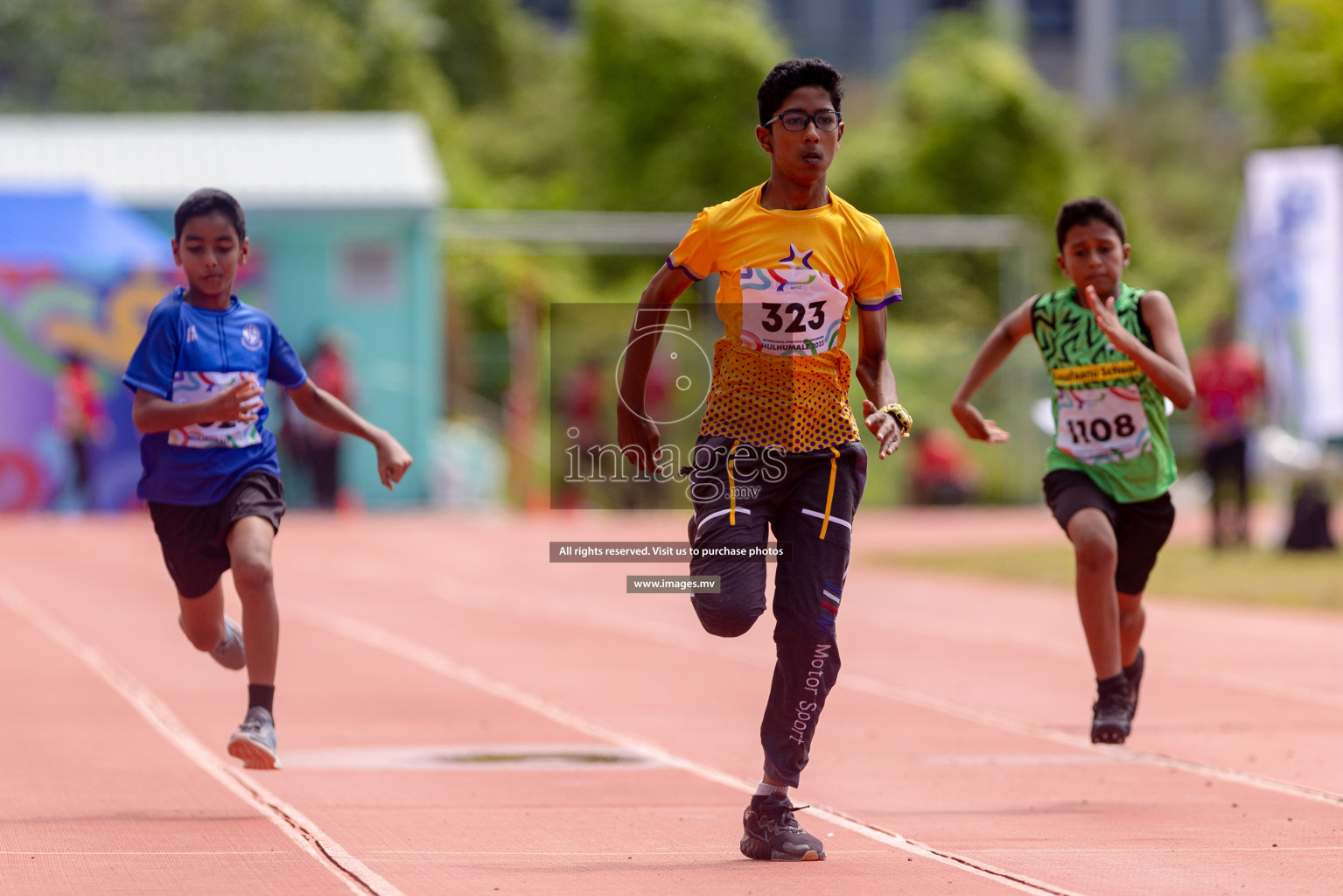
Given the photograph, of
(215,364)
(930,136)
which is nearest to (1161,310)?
(215,364)

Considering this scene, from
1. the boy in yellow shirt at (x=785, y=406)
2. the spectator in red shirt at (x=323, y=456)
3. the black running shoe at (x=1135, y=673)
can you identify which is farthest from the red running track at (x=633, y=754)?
the spectator in red shirt at (x=323, y=456)

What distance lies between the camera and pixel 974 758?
839 cm

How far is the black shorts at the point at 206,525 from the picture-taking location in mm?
7215

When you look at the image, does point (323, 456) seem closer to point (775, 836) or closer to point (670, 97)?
point (775, 836)

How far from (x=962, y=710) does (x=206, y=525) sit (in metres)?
4.10

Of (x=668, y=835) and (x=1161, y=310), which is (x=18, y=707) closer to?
(x=668, y=835)

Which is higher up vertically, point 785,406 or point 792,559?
point 785,406

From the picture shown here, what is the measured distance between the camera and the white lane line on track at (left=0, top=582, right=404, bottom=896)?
567 cm

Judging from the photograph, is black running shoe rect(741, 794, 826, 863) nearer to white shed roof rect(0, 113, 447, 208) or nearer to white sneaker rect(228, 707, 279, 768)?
white sneaker rect(228, 707, 279, 768)

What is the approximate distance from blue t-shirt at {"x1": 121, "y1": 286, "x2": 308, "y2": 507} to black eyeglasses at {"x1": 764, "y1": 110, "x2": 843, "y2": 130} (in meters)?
2.10

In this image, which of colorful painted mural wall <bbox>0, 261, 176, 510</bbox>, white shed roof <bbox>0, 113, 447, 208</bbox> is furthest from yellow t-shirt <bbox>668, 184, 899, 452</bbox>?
white shed roof <bbox>0, 113, 447, 208</bbox>

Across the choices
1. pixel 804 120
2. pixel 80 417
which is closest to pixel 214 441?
pixel 804 120

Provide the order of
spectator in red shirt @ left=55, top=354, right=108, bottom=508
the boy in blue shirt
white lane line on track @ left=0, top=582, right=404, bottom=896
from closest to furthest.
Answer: white lane line on track @ left=0, top=582, right=404, bottom=896 < the boy in blue shirt < spectator in red shirt @ left=55, top=354, right=108, bottom=508

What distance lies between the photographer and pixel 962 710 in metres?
9.98
